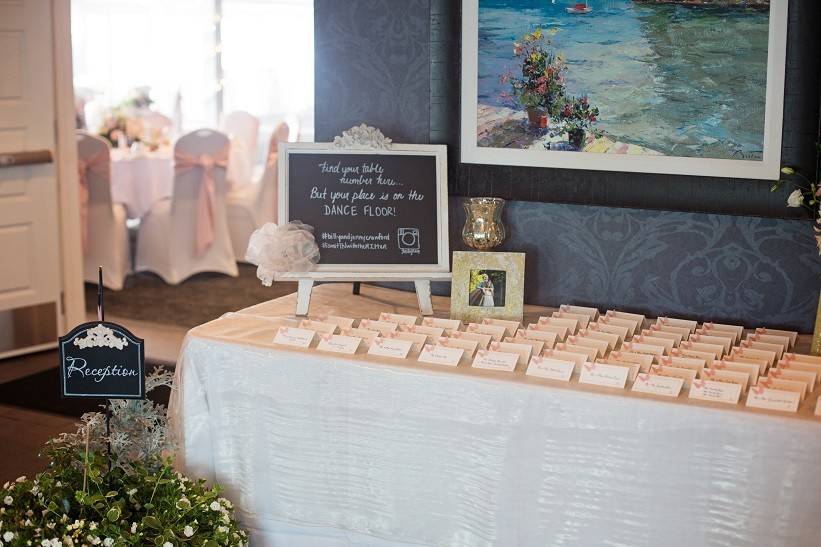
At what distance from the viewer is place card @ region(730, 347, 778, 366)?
7.47 ft

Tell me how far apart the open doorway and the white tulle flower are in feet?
8.97

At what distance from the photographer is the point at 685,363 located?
221 centimetres

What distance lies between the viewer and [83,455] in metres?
2.32

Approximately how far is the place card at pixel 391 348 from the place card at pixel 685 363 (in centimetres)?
56

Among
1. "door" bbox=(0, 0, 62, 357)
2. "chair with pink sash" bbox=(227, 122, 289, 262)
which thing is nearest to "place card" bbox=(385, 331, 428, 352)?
"door" bbox=(0, 0, 62, 357)

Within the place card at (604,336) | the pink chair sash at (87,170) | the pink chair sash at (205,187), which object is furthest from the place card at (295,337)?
the pink chair sash at (205,187)

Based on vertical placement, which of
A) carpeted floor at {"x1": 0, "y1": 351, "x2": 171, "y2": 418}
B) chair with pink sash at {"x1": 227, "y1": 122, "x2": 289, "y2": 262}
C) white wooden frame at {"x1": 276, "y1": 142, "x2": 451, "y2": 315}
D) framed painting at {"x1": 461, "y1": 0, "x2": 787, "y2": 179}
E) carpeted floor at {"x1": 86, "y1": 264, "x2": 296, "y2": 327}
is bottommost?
carpeted floor at {"x1": 0, "y1": 351, "x2": 171, "y2": 418}

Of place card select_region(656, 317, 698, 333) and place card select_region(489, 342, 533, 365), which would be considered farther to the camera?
place card select_region(656, 317, 698, 333)

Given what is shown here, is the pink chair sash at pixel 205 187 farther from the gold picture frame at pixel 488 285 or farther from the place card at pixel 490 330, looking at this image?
the place card at pixel 490 330

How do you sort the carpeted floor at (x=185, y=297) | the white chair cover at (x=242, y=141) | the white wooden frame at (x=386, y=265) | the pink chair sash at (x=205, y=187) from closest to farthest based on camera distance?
the white wooden frame at (x=386, y=265) → the carpeted floor at (x=185, y=297) → the pink chair sash at (x=205, y=187) → the white chair cover at (x=242, y=141)

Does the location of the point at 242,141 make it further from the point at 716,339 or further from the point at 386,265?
the point at 716,339

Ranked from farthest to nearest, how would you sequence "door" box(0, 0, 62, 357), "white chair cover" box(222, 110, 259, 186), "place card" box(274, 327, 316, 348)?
"white chair cover" box(222, 110, 259, 186)
"door" box(0, 0, 62, 357)
"place card" box(274, 327, 316, 348)

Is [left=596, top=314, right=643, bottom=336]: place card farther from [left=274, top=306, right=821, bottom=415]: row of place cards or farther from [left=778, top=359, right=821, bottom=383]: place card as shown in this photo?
[left=778, top=359, right=821, bottom=383]: place card

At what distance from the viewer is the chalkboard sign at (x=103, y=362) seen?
2217 millimetres
